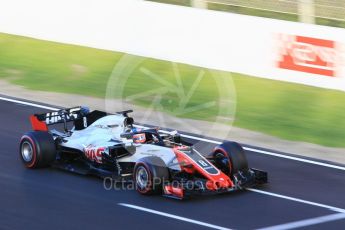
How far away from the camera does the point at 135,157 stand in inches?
466

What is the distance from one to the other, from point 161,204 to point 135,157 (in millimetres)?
949

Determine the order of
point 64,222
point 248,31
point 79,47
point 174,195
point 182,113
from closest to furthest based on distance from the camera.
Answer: point 64,222
point 174,195
point 182,113
point 248,31
point 79,47

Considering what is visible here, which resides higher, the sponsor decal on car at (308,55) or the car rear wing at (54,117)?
the sponsor decal on car at (308,55)

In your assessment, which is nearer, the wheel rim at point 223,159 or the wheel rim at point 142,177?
the wheel rim at point 142,177

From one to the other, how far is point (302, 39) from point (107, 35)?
5.09 metres

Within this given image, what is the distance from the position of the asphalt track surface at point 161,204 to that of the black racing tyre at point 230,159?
0.37 metres

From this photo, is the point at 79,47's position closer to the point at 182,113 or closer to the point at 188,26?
the point at 188,26

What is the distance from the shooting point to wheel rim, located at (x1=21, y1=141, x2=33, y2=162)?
12.6 metres

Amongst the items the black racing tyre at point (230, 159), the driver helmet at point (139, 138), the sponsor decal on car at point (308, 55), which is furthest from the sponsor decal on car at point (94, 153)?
the sponsor decal on car at point (308, 55)

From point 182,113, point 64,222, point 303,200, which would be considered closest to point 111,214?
point 64,222

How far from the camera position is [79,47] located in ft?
67.5

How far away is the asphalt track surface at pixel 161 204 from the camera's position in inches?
415

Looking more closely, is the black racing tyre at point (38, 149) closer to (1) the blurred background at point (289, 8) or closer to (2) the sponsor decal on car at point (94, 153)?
(2) the sponsor decal on car at point (94, 153)

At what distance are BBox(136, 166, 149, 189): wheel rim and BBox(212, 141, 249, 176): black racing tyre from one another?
1.23 meters
